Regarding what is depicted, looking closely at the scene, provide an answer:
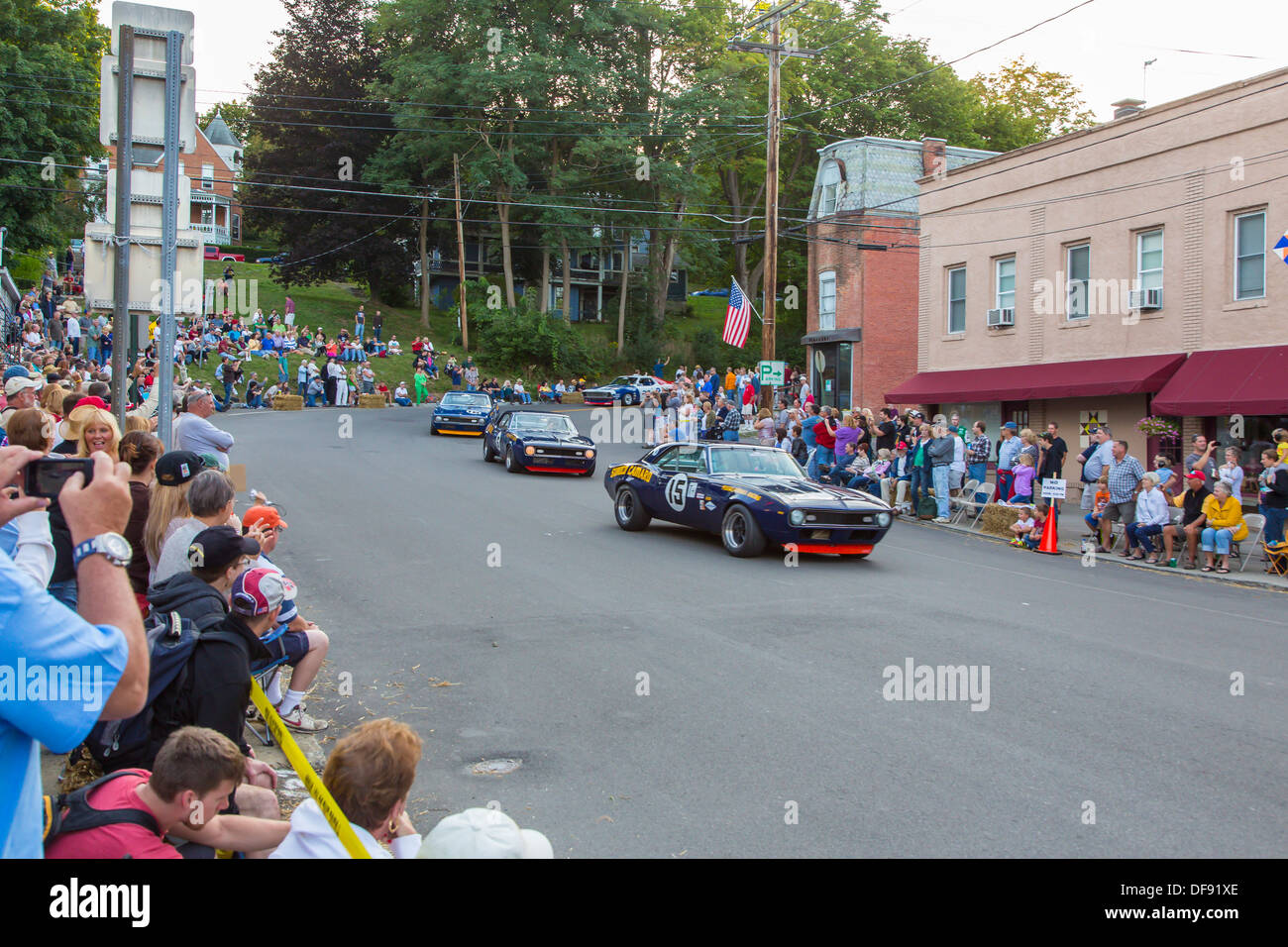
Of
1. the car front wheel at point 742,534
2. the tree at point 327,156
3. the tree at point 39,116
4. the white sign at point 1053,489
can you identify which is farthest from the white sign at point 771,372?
the tree at point 327,156

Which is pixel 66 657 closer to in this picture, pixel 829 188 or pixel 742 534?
pixel 742 534

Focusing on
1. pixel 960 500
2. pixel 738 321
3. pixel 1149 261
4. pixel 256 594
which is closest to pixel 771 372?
pixel 738 321

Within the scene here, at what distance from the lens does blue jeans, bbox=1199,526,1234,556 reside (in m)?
14.8

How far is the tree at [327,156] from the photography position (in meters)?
59.6

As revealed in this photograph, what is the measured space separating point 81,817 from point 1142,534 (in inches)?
602

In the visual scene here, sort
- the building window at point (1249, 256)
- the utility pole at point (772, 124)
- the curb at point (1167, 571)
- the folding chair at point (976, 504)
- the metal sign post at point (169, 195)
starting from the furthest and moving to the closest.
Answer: the utility pole at point (772, 124) → the building window at point (1249, 256) → the folding chair at point (976, 504) → the curb at point (1167, 571) → the metal sign post at point (169, 195)

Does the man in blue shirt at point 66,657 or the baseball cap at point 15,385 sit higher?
the baseball cap at point 15,385

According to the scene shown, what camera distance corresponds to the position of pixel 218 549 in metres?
5.03

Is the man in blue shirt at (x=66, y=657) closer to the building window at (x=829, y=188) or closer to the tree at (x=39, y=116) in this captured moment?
the building window at (x=829, y=188)

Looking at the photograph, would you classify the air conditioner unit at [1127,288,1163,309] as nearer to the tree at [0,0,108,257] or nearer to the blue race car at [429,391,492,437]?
the blue race car at [429,391,492,437]

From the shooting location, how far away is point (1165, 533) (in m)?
15.5

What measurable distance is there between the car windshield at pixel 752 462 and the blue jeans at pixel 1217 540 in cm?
559

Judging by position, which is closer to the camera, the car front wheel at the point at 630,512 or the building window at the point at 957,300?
the car front wheel at the point at 630,512

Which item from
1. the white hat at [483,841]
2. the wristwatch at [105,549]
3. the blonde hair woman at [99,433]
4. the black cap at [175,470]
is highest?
the blonde hair woman at [99,433]
